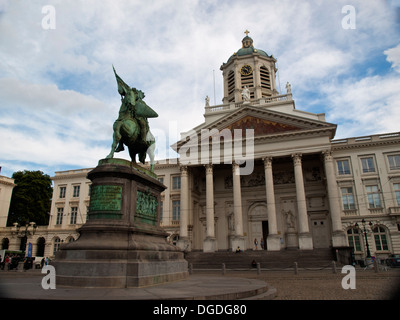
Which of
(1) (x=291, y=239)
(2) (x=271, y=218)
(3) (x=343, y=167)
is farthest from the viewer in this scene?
(3) (x=343, y=167)

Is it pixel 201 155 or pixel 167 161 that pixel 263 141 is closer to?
pixel 201 155

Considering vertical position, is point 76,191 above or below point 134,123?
A: above

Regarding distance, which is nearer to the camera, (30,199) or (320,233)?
(320,233)

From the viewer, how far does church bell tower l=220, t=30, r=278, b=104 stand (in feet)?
155

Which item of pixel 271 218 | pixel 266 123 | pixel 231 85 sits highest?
pixel 231 85

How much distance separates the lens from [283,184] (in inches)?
1425

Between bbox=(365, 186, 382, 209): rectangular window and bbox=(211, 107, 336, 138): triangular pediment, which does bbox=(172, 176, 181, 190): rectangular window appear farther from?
bbox=(365, 186, 382, 209): rectangular window

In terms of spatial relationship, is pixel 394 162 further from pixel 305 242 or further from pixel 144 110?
pixel 144 110

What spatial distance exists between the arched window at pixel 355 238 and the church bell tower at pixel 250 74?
76.2ft

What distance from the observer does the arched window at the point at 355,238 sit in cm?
3198

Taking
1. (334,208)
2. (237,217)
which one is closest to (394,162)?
(334,208)

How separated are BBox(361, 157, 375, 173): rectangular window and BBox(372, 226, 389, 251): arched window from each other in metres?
6.10

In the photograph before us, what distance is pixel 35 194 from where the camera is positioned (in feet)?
162

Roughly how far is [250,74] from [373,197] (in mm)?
25951
